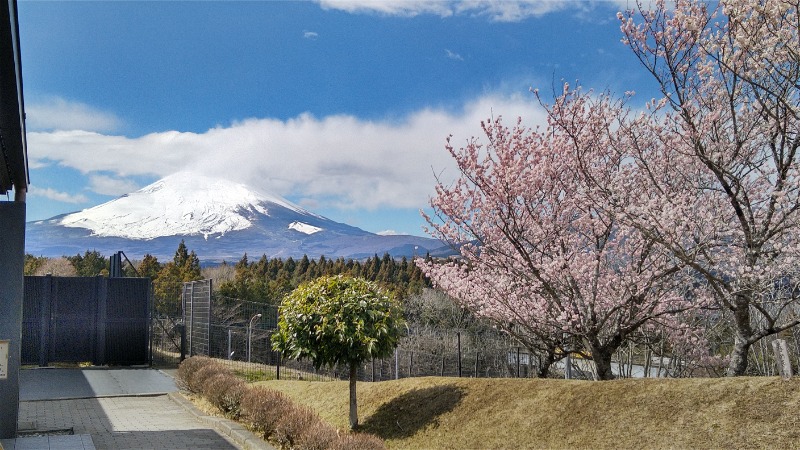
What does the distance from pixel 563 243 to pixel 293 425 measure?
167 inches

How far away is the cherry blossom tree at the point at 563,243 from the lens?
8.41 meters

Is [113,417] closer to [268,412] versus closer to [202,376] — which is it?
[202,376]

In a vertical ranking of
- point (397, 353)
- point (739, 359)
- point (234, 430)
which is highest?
point (739, 359)

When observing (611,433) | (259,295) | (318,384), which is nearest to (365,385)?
(318,384)

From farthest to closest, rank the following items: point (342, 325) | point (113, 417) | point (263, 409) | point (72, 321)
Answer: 1. point (72, 321)
2. point (113, 417)
3. point (263, 409)
4. point (342, 325)

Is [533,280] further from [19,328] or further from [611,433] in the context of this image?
[19,328]

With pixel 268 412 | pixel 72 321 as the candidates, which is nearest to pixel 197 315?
pixel 72 321

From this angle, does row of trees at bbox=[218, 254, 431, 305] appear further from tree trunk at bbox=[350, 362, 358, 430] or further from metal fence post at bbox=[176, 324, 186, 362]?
tree trunk at bbox=[350, 362, 358, 430]

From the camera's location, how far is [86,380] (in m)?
15.1

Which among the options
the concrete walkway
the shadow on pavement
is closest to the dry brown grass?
the concrete walkway

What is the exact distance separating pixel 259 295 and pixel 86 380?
35.5 m

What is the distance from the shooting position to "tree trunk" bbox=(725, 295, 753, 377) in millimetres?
7457

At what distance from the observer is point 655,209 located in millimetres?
7793

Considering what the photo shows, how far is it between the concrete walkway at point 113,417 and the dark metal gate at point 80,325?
1.61 m
